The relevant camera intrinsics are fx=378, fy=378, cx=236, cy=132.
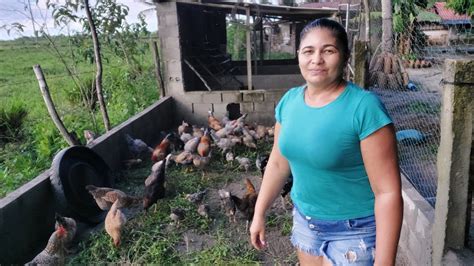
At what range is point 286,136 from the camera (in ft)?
5.33

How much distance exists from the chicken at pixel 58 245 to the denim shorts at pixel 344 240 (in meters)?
2.63

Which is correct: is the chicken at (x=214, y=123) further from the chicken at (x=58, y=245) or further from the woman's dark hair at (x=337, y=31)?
the woman's dark hair at (x=337, y=31)

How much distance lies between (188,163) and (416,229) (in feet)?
12.0

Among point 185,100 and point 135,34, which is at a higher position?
point 135,34

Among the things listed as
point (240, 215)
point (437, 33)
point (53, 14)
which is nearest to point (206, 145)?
point (240, 215)

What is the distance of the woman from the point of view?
141cm

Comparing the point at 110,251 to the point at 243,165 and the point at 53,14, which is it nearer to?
the point at 243,165

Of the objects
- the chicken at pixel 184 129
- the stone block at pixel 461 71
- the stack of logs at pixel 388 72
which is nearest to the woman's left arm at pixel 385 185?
the stone block at pixel 461 71

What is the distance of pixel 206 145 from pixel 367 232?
4549mm

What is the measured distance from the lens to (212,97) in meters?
8.22

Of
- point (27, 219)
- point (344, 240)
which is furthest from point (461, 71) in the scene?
point (27, 219)

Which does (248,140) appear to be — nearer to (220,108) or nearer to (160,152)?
(160,152)

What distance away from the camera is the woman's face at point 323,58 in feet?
4.91

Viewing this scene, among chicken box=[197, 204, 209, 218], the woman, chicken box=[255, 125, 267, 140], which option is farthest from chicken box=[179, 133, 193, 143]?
the woman
